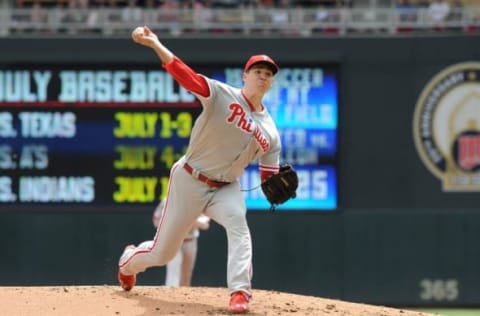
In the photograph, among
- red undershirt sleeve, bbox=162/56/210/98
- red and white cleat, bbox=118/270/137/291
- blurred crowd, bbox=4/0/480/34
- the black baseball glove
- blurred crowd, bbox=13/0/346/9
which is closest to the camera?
red undershirt sleeve, bbox=162/56/210/98

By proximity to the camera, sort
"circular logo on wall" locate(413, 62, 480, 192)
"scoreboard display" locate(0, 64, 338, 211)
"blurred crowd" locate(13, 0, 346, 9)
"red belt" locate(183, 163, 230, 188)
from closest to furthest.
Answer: "red belt" locate(183, 163, 230, 188) < "scoreboard display" locate(0, 64, 338, 211) < "circular logo on wall" locate(413, 62, 480, 192) < "blurred crowd" locate(13, 0, 346, 9)

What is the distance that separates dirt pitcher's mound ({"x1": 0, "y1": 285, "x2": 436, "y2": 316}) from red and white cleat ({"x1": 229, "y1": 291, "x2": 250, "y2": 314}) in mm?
85

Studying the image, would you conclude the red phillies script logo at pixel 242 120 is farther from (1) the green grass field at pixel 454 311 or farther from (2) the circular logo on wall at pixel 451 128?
(2) the circular logo on wall at pixel 451 128

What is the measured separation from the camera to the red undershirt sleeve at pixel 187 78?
7.84 m

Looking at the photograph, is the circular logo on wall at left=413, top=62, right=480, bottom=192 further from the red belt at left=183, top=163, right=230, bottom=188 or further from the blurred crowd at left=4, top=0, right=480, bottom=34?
the red belt at left=183, top=163, right=230, bottom=188

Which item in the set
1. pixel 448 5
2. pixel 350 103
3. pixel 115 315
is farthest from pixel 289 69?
pixel 115 315

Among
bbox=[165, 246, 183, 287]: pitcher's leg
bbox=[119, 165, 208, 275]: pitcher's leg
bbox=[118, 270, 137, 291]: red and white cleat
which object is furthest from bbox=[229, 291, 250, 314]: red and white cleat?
bbox=[165, 246, 183, 287]: pitcher's leg

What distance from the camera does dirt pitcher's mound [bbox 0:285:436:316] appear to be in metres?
7.98

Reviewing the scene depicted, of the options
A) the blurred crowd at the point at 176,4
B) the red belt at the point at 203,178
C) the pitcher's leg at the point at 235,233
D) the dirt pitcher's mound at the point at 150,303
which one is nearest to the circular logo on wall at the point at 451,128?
the blurred crowd at the point at 176,4

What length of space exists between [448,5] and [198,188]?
8.04 metres

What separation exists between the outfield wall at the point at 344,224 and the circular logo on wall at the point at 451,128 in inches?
2.4

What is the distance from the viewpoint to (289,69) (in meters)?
14.6

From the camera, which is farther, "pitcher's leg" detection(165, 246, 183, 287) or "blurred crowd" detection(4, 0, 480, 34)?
"blurred crowd" detection(4, 0, 480, 34)

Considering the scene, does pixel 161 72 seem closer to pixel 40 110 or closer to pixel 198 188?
pixel 40 110
